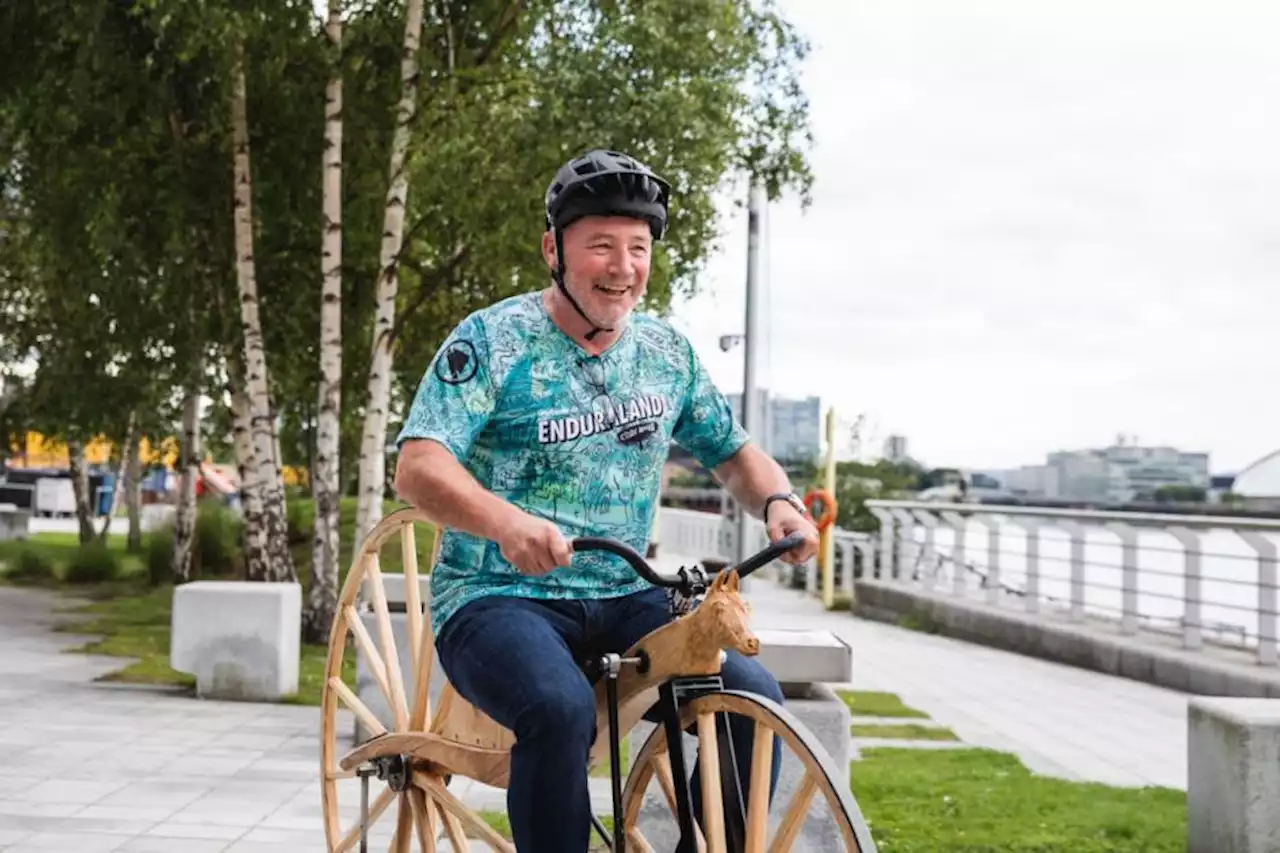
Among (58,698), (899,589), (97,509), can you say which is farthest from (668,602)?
(97,509)

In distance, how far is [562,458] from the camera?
3.30 metres

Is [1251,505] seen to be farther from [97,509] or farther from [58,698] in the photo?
[97,509]

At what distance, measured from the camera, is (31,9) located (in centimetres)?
1384

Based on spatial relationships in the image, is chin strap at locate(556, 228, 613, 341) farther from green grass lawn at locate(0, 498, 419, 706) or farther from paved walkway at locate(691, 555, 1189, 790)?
paved walkway at locate(691, 555, 1189, 790)

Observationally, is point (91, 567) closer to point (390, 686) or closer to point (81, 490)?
point (81, 490)

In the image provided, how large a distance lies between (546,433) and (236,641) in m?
7.49

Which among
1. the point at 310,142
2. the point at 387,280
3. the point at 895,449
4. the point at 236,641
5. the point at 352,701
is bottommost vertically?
Result: the point at 236,641

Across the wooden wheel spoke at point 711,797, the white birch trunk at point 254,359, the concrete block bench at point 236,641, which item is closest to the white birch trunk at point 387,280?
the white birch trunk at point 254,359

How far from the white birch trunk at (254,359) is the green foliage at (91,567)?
721 cm

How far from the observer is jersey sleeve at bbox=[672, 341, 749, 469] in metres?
3.56

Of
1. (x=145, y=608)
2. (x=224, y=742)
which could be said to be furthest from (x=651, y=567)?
(x=145, y=608)

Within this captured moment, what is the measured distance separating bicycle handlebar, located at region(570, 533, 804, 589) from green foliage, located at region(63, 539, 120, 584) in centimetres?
1927

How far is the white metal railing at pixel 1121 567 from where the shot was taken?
12.1 m

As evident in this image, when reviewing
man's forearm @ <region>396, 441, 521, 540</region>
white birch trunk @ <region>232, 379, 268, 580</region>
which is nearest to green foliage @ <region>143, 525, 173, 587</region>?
white birch trunk @ <region>232, 379, 268, 580</region>
